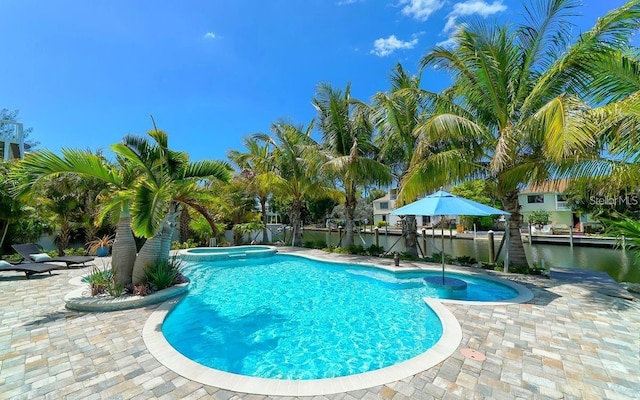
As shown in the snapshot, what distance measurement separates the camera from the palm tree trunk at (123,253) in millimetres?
6773

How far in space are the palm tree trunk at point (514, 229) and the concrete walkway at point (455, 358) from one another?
11.1ft

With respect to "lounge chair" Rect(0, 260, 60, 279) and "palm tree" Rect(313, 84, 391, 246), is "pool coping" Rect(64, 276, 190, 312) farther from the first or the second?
"palm tree" Rect(313, 84, 391, 246)

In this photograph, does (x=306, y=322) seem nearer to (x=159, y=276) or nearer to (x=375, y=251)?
(x=159, y=276)

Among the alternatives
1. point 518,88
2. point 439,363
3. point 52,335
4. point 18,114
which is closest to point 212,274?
point 52,335

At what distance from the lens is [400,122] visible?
39.3 feet

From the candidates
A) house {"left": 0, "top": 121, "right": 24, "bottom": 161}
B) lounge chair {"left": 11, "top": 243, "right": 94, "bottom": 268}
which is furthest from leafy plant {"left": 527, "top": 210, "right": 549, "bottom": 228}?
house {"left": 0, "top": 121, "right": 24, "bottom": 161}

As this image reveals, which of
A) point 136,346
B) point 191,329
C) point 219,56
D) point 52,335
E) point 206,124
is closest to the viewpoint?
point 136,346

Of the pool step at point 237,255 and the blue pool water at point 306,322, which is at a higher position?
the pool step at point 237,255

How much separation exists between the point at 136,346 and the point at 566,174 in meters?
11.1

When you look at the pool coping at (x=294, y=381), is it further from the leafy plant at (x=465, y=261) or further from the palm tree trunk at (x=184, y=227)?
the palm tree trunk at (x=184, y=227)

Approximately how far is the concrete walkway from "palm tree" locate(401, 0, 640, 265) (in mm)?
3769

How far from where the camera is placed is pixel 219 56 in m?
12.5

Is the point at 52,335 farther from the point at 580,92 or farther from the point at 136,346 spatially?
the point at 580,92

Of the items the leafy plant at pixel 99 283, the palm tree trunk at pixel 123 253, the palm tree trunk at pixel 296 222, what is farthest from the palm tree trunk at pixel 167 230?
the palm tree trunk at pixel 296 222
